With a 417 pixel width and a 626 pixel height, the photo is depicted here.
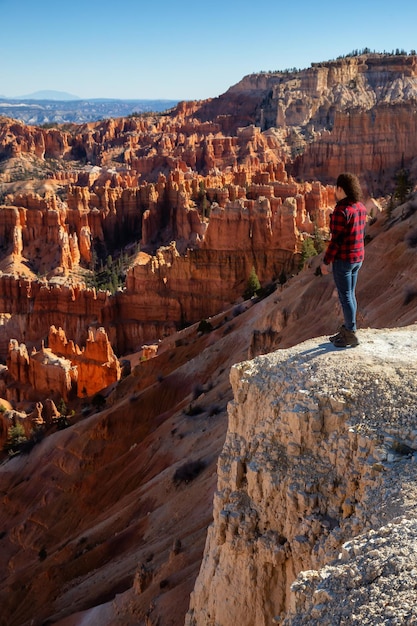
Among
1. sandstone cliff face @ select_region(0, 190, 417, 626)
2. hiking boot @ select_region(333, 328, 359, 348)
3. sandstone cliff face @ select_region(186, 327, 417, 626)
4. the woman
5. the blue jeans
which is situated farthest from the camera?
the blue jeans

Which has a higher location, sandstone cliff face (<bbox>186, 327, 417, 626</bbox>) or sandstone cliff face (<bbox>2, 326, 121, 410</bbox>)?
sandstone cliff face (<bbox>186, 327, 417, 626</bbox>)

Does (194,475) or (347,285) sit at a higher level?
(347,285)

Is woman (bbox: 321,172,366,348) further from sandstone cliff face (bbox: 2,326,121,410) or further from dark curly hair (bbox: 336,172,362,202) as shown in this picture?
sandstone cliff face (bbox: 2,326,121,410)

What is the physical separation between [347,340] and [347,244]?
1.14 metres

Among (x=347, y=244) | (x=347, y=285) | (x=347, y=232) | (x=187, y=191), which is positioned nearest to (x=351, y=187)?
(x=347, y=232)

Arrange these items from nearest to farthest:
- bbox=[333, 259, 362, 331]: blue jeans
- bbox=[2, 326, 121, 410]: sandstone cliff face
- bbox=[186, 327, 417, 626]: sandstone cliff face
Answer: bbox=[186, 327, 417, 626]: sandstone cliff face → bbox=[333, 259, 362, 331]: blue jeans → bbox=[2, 326, 121, 410]: sandstone cliff face

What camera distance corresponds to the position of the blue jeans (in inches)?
305

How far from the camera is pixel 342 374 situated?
6512 millimetres

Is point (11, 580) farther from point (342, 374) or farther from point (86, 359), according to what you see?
point (86, 359)

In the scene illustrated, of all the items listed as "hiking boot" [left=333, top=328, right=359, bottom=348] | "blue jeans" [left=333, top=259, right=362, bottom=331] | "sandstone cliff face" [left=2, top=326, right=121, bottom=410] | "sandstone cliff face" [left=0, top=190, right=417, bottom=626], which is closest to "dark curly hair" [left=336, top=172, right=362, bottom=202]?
"blue jeans" [left=333, top=259, right=362, bottom=331]

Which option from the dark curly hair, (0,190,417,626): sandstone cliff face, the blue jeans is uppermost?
the dark curly hair

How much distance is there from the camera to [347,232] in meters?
7.64

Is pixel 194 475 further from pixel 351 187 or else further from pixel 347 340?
pixel 351 187

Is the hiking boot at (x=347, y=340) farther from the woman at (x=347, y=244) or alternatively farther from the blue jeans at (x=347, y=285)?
the blue jeans at (x=347, y=285)
